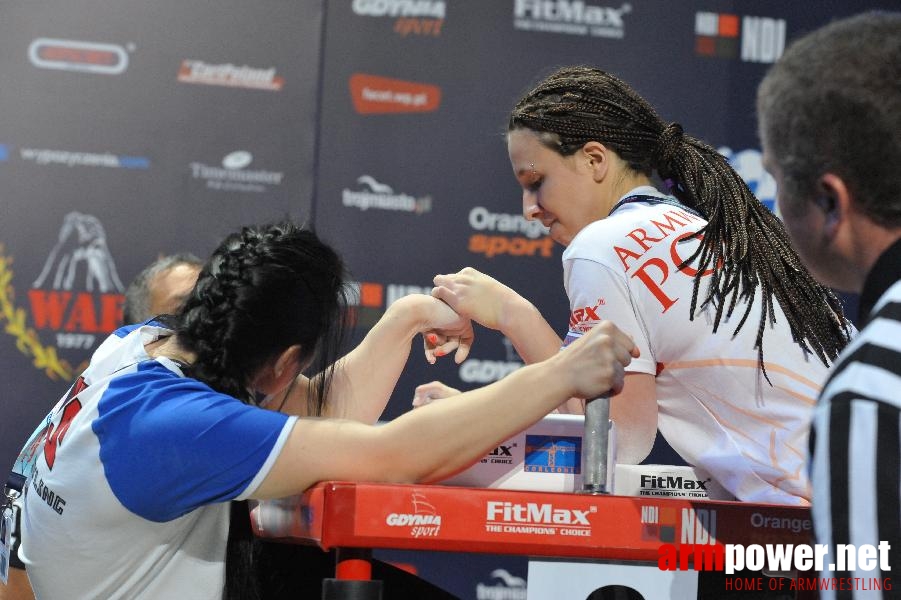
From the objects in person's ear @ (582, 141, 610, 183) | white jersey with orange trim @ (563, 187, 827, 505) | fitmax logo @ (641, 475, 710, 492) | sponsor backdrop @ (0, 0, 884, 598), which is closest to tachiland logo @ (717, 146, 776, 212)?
sponsor backdrop @ (0, 0, 884, 598)

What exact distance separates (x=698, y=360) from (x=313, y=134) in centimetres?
258

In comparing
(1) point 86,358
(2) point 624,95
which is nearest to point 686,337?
(2) point 624,95

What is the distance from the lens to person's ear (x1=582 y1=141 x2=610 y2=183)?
187 cm

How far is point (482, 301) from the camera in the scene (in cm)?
185

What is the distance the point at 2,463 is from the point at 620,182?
263cm

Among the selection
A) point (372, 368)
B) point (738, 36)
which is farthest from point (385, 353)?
point (738, 36)

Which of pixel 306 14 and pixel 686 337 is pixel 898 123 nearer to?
pixel 686 337

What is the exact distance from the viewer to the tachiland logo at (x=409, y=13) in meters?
3.97

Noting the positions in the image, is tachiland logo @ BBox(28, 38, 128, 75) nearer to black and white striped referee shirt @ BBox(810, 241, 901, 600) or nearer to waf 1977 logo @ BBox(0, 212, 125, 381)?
waf 1977 logo @ BBox(0, 212, 125, 381)

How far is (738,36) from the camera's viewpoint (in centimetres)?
419

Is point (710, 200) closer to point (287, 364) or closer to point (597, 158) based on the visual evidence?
point (597, 158)

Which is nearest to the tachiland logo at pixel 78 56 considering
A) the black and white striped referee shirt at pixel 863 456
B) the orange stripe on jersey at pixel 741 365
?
the orange stripe on jersey at pixel 741 365

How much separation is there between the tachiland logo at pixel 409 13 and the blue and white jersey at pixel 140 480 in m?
2.71

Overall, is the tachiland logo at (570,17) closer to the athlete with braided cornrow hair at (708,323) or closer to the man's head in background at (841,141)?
the athlete with braided cornrow hair at (708,323)
